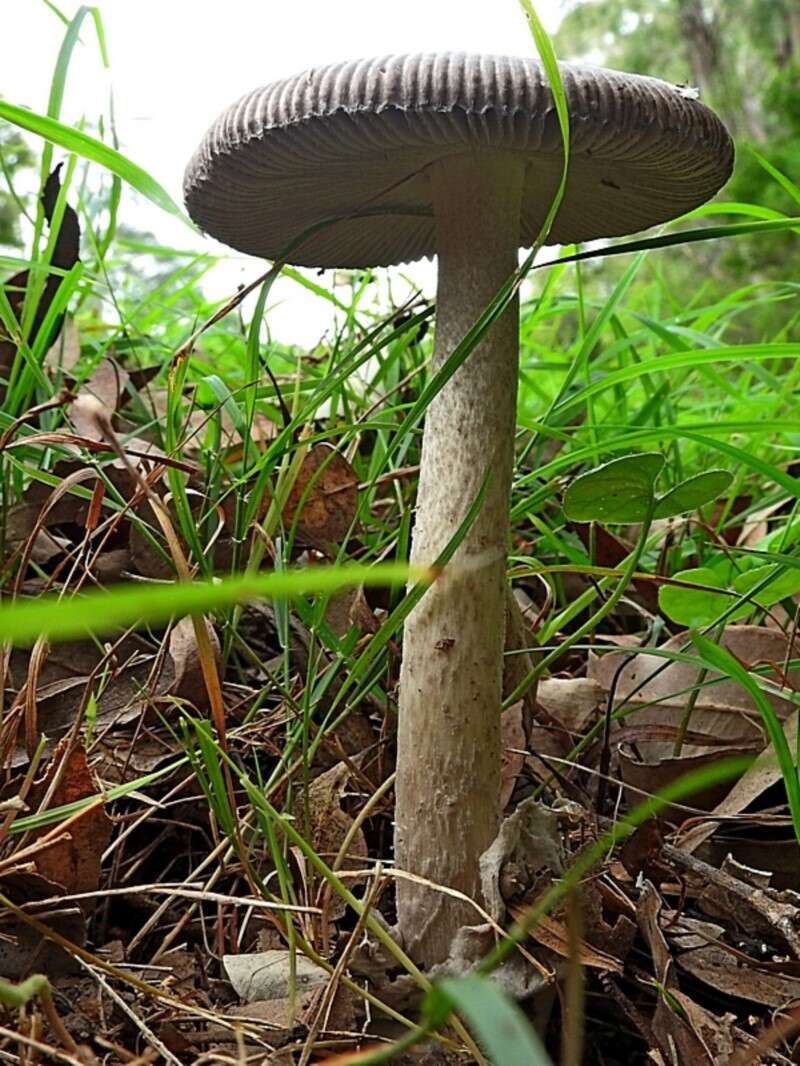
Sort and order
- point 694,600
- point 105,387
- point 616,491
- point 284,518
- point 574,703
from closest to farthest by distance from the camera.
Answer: point 616,491 → point 694,600 → point 574,703 → point 284,518 → point 105,387

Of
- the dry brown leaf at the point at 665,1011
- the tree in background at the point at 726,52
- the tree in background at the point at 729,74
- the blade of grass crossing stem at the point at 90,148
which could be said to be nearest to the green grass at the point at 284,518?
the blade of grass crossing stem at the point at 90,148

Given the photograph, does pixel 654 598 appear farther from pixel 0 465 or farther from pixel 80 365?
pixel 80 365

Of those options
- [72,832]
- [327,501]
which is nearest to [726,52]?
[327,501]

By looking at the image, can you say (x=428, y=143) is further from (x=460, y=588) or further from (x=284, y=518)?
(x=284, y=518)

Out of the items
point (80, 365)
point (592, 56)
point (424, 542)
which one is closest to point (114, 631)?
point (424, 542)

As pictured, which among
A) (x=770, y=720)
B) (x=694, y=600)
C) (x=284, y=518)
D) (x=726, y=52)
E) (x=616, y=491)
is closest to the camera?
(x=770, y=720)

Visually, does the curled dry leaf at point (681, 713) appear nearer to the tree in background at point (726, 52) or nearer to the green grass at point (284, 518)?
the green grass at point (284, 518)

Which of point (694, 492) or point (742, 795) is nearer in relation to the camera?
point (694, 492)
